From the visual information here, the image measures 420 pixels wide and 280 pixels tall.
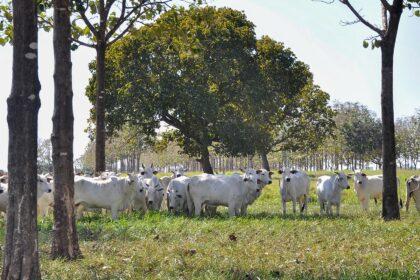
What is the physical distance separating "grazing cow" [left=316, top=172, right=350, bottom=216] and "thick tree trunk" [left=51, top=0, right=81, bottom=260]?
35.3 feet

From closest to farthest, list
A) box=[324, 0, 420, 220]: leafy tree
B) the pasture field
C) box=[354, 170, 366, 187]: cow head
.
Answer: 1. the pasture field
2. box=[324, 0, 420, 220]: leafy tree
3. box=[354, 170, 366, 187]: cow head

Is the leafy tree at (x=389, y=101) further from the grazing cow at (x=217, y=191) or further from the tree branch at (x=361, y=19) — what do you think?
the grazing cow at (x=217, y=191)

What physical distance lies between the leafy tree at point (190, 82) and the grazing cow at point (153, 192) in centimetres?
1464

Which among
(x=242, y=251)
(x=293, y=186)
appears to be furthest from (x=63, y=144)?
(x=293, y=186)

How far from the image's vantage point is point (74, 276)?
746cm

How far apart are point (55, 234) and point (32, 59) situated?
313 centimetres

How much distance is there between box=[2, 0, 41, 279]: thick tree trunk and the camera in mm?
6516

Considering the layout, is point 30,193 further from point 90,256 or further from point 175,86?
point 175,86

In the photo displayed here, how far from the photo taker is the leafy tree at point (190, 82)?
3384 centimetres

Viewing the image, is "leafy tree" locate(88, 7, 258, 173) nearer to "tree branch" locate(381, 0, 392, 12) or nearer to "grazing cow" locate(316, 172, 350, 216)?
"grazing cow" locate(316, 172, 350, 216)

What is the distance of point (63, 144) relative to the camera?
9.01 metres

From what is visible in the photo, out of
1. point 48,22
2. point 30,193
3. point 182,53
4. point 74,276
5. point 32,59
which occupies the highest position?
point 48,22

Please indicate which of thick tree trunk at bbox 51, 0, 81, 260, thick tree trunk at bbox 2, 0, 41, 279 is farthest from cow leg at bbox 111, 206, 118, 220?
thick tree trunk at bbox 2, 0, 41, 279

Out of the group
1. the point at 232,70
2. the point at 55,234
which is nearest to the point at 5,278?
the point at 55,234
